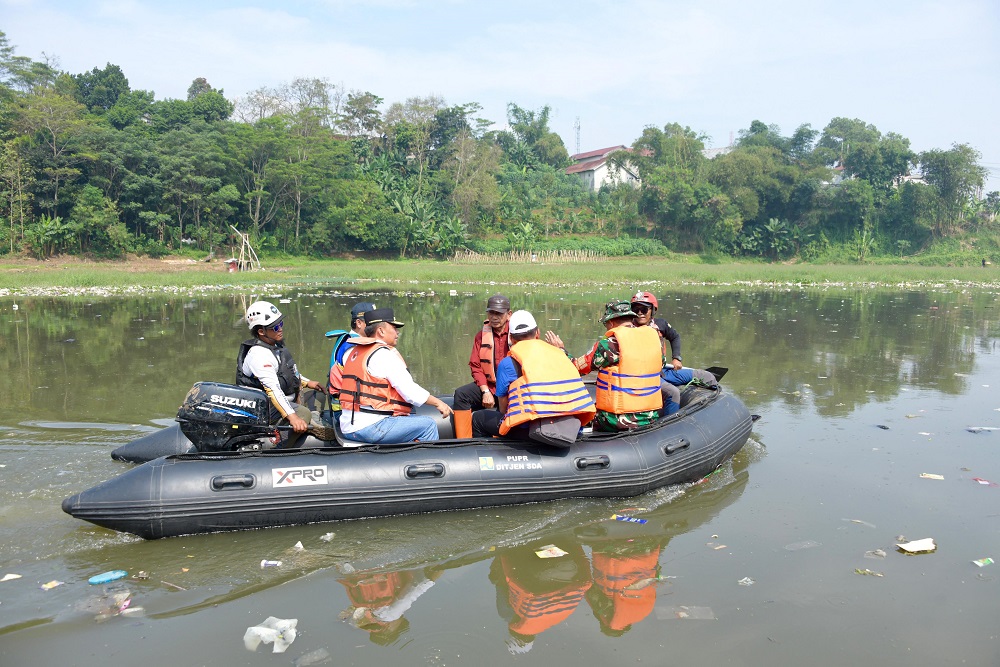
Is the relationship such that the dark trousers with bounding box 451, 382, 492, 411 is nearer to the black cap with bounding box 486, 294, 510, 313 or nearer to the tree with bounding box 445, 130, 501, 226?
the black cap with bounding box 486, 294, 510, 313

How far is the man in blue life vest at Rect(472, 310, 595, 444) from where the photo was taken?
547cm

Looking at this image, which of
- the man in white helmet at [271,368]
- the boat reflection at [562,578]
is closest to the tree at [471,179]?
the man in white helmet at [271,368]

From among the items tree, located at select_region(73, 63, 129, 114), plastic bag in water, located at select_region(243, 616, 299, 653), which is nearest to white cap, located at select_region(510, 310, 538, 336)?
plastic bag in water, located at select_region(243, 616, 299, 653)

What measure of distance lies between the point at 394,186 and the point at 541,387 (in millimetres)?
42128

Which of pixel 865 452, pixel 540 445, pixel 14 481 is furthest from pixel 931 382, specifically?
pixel 14 481

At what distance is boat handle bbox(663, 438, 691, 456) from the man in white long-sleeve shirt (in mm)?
1796

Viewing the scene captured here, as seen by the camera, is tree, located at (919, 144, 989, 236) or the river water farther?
tree, located at (919, 144, 989, 236)

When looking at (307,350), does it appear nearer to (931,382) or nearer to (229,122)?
(931,382)

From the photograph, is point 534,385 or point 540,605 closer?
point 540,605

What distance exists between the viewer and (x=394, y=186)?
45.9m

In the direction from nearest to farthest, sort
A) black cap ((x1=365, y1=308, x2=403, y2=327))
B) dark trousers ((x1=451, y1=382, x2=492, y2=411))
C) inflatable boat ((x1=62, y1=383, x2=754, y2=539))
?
1. inflatable boat ((x1=62, y1=383, x2=754, y2=539))
2. black cap ((x1=365, y1=308, x2=403, y2=327))
3. dark trousers ((x1=451, y1=382, x2=492, y2=411))

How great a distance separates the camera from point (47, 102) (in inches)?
1334

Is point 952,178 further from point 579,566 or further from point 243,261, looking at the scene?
point 579,566

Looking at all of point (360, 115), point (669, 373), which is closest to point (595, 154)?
point (360, 115)
